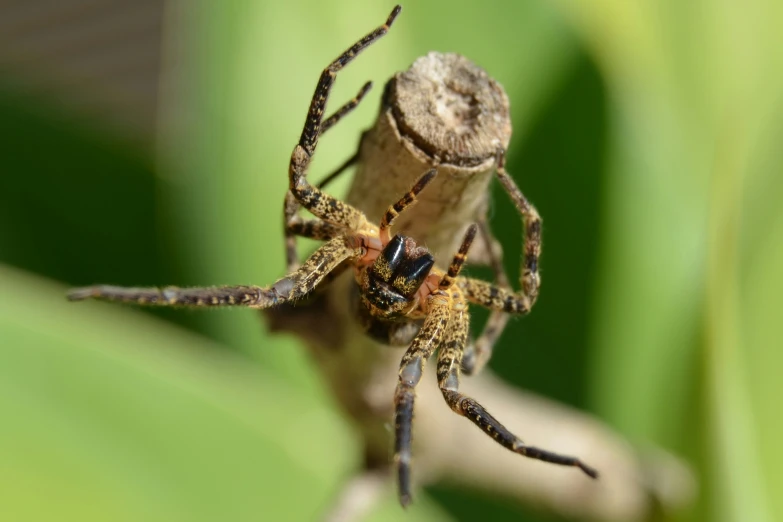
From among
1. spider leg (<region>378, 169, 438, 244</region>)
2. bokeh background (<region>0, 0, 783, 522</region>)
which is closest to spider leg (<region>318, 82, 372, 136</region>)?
spider leg (<region>378, 169, 438, 244</region>)

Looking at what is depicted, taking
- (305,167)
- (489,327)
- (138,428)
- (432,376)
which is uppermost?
(305,167)

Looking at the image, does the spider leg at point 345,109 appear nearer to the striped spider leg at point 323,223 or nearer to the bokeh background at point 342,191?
the striped spider leg at point 323,223

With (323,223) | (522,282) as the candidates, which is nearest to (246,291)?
(323,223)

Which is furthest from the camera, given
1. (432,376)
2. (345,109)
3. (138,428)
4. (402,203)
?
(138,428)

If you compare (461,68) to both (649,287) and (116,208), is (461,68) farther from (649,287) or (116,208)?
(116,208)

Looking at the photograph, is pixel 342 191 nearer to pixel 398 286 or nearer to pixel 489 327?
pixel 489 327

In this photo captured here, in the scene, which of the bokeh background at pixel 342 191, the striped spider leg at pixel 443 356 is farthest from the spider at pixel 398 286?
the bokeh background at pixel 342 191
